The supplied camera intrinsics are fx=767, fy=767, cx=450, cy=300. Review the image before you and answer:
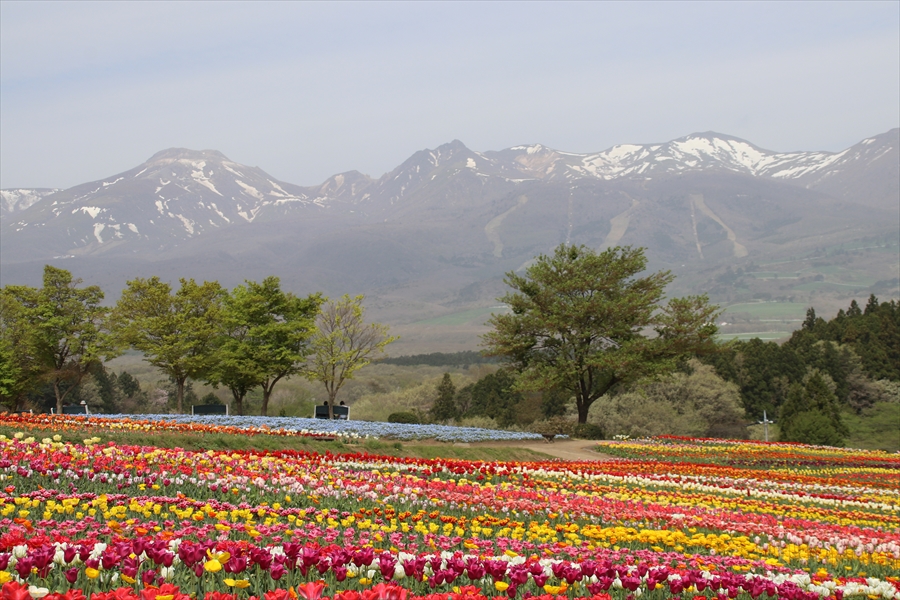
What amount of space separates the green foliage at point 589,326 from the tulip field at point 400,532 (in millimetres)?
19717

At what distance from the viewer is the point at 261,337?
139ft

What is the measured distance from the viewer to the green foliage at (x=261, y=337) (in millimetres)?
41469

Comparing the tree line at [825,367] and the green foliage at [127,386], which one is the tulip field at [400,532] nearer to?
the tree line at [825,367]

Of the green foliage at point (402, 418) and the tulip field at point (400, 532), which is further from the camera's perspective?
the green foliage at point (402, 418)

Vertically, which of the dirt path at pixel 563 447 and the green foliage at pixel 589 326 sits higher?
the green foliage at pixel 589 326

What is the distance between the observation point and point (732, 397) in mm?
56094

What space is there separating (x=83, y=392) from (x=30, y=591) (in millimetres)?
69056

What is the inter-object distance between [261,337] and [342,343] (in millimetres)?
5597

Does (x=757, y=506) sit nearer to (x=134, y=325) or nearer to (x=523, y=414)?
(x=134, y=325)

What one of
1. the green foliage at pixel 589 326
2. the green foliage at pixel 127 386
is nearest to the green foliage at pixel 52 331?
the green foliage at pixel 589 326

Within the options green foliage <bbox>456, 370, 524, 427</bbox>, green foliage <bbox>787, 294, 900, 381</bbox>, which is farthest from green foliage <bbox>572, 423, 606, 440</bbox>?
green foliage <bbox>787, 294, 900, 381</bbox>

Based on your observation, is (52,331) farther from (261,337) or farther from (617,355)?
(617,355)

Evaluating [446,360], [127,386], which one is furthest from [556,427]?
[446,360]

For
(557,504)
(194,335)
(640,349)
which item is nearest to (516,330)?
(640,349)
